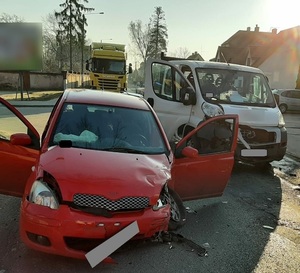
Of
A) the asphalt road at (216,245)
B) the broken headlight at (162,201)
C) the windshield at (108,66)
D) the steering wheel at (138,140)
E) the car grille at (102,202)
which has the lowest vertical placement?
the asphalt road at (216,245)

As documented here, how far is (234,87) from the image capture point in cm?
765

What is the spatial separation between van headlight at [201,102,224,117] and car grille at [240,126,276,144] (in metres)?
0.60

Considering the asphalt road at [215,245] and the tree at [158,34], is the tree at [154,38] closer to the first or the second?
the tree at [158,34]

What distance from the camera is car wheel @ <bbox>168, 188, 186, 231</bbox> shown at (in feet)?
12.8

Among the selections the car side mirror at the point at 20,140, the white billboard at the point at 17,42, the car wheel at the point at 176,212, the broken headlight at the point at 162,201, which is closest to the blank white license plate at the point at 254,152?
the car wheel at the point at 176,212

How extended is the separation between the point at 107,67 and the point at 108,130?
1931 centimetres

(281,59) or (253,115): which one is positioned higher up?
(281,59)

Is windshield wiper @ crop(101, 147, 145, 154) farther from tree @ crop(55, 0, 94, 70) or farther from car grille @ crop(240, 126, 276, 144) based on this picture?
tree @ crop(55, 0, 94, 70)

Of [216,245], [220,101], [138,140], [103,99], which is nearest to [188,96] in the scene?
[220,101]

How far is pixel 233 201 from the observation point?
553cm

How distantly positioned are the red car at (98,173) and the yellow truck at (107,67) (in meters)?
18.1

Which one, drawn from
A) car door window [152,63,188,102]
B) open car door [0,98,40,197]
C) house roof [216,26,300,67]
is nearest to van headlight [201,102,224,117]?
car door window [152,63,188,102]

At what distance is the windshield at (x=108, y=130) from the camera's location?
3.92 m

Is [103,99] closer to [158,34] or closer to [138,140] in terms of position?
[138,140]
